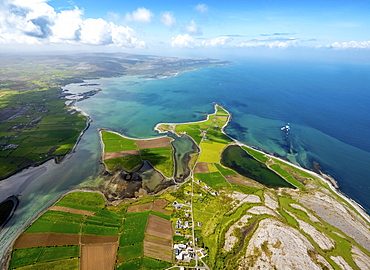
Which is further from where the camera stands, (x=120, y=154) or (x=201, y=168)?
(x=120, y=154)

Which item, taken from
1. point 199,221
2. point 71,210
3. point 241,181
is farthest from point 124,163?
point 241,181

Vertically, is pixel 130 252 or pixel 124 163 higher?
pixel 130 252

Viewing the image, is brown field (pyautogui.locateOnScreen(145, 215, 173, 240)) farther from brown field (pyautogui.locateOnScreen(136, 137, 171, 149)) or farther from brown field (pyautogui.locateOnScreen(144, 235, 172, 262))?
brown field (pyautogui.locateOnScreen(136, 137, 171, 149))

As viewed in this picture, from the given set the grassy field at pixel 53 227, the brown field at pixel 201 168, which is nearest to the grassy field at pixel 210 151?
the brown field at pixel 201 168

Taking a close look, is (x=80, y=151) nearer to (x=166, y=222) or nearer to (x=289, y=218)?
(x=166, y=222)

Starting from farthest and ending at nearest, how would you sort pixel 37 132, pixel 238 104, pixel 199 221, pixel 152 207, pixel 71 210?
pixel 238 104 → pixel 37 132 → pixel 152 207 → pixel 71 210 → pixel 199 221

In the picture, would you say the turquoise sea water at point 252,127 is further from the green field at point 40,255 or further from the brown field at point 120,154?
the green field at point 40,255

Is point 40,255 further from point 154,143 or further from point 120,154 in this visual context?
point 154,143

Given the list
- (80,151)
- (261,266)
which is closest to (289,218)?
(261,266)
